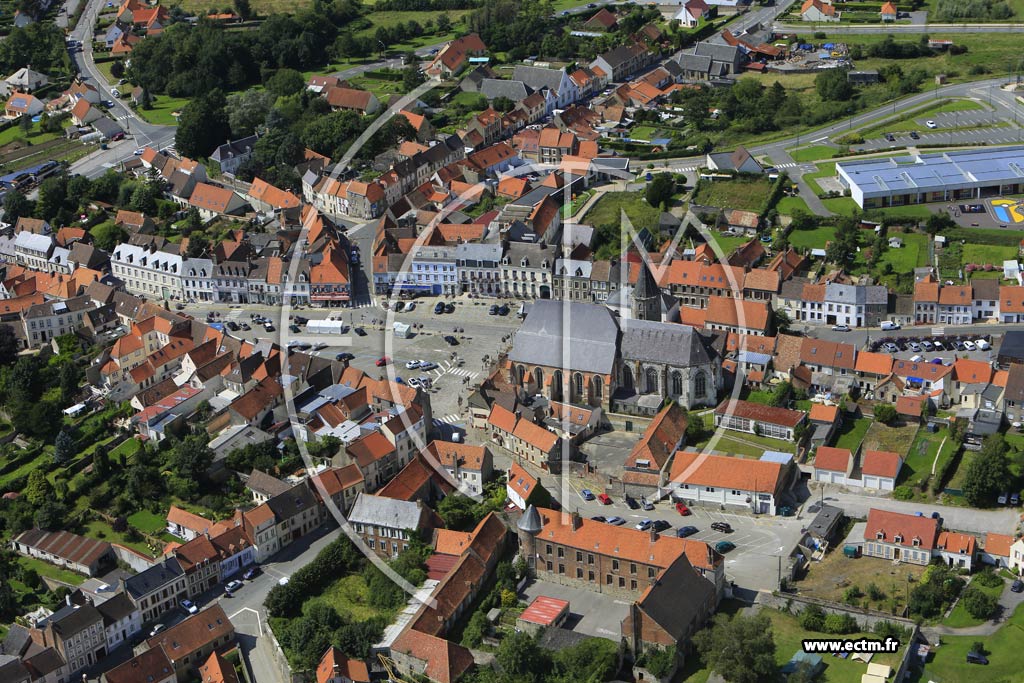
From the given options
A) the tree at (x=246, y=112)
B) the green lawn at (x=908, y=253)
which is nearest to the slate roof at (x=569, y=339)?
the green lawn at (x=908, y=253)

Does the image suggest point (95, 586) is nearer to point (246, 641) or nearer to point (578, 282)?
point (246, 641)

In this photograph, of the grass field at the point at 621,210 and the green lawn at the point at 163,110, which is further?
the green lawn at the point at 163,110

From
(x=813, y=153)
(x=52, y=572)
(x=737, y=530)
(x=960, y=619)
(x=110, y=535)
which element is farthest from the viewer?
(x=813, y=153)

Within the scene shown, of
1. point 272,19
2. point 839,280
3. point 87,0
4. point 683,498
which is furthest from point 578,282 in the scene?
point 87,0

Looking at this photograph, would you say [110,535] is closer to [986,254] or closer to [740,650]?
[740,650]

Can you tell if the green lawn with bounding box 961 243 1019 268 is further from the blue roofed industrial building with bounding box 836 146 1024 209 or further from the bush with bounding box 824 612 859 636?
the bush with bounding box 824 612 859 636

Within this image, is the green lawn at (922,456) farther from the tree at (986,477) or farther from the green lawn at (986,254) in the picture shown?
the green lawn at (986,254)

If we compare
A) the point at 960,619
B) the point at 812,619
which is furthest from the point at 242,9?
the point at 960,619
